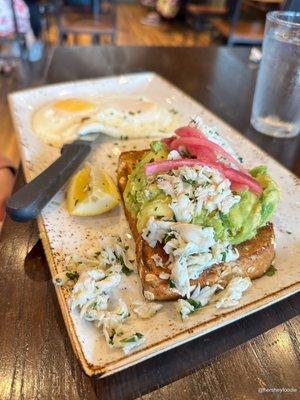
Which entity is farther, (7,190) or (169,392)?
(7,190)

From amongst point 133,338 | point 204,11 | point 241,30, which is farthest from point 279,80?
point 204,11

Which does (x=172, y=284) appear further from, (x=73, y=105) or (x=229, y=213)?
(x=73, y=105)

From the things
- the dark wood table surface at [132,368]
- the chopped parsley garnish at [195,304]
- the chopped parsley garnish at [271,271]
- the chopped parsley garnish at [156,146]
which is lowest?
the dark wood table surface at [132,368]

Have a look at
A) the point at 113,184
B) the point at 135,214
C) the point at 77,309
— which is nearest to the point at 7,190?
the point at 113,184

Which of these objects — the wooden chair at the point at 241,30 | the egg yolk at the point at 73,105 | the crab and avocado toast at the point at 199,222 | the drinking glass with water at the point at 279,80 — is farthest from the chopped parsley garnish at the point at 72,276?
the wooden chair at the point at 241,30

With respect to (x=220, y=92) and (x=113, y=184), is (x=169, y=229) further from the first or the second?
(x=220, y=92)

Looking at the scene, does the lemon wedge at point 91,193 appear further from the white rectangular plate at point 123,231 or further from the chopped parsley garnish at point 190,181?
the chopped parsley garnish at point 190,181
